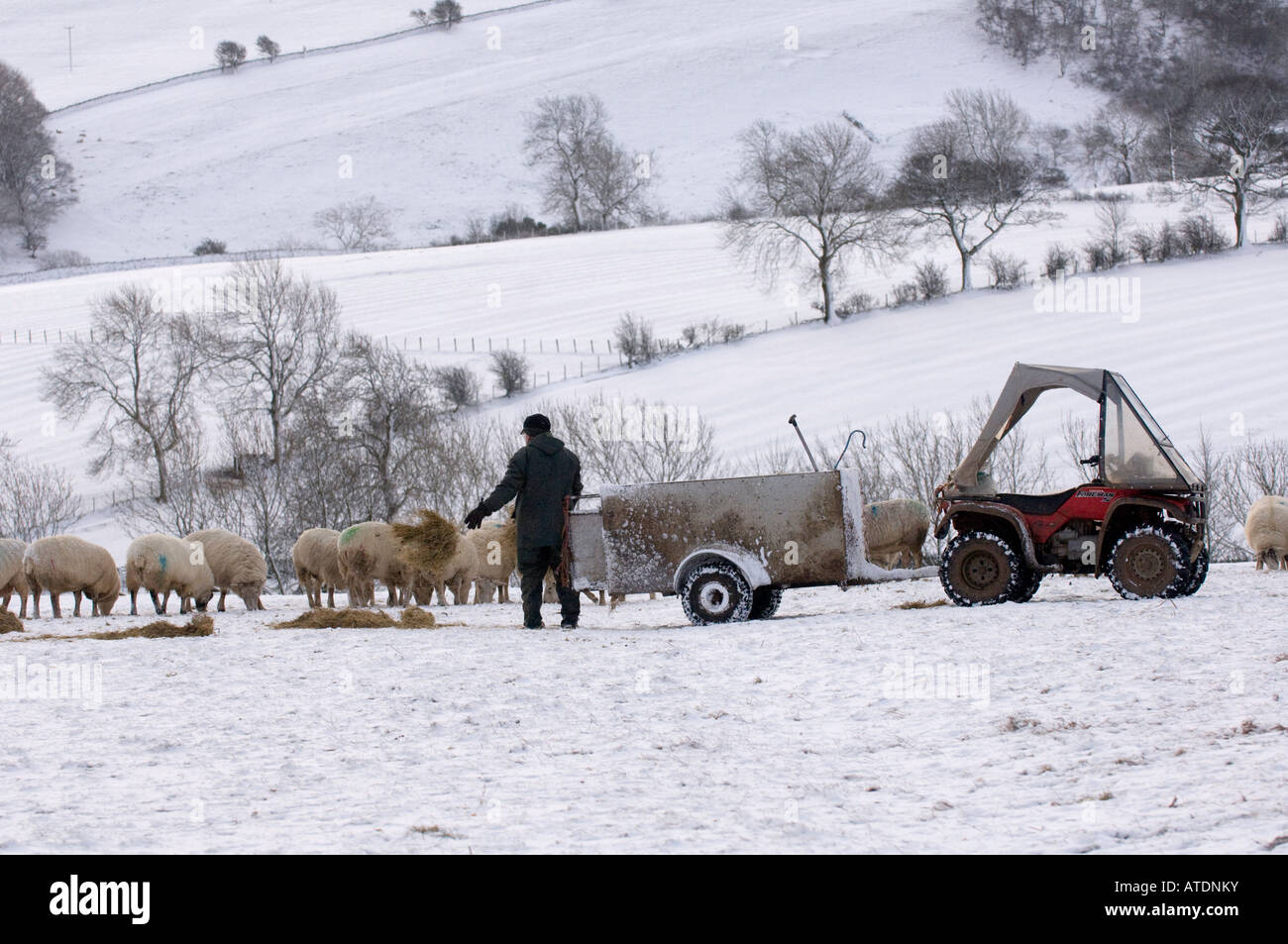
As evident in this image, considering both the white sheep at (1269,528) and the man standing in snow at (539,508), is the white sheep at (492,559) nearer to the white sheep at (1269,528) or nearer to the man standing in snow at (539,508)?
the man standing in snow at (539,508)

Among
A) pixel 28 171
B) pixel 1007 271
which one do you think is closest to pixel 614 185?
pixel 1007 271

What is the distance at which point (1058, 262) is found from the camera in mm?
64812

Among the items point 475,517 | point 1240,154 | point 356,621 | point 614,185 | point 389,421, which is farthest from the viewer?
point 614,185

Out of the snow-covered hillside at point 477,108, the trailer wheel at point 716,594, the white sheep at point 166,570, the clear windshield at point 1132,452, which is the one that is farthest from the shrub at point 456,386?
the snow-covered hillside at point 477,108

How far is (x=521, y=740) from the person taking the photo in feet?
28.2

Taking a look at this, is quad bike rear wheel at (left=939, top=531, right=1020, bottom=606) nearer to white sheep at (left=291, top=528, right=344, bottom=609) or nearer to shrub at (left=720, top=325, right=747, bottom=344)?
white sheep at (left=291, top=528, right=344, bottom=609)

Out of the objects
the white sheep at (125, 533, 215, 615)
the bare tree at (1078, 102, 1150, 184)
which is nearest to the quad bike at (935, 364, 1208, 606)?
the white sheep at (125, 533, 215, 615)

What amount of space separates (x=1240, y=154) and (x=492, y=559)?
5918cm

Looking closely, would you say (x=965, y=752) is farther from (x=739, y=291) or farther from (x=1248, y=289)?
(x=739, y=291)

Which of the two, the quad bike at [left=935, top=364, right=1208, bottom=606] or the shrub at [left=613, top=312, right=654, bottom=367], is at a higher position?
the shrub at [left=613, top=312, right=654, bottom=367]

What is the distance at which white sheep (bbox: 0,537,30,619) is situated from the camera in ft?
71.3

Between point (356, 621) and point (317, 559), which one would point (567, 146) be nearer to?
point (317, 559)

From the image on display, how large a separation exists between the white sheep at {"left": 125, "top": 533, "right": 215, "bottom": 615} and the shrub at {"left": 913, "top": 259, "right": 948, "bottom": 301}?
4698 centimetres
